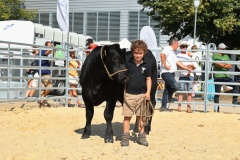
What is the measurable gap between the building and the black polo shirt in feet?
86.1

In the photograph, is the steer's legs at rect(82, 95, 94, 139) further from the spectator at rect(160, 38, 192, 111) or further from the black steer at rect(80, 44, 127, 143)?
the spectator at rect(160, 38, 192, 111)

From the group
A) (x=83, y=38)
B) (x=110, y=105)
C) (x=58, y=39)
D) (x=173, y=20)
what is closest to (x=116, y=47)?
(x=110, y=105)

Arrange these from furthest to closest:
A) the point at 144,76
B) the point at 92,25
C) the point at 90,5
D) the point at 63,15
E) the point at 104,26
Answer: the point at 92,25 → the point at 90,5 → the point at 104,26 → the point at 63,15 → the point at 144,76

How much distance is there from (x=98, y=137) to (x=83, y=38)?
1855 cm

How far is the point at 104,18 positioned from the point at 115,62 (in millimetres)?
28298

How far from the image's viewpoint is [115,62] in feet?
22.5

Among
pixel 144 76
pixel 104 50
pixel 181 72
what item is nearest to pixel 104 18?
pixel 181 72

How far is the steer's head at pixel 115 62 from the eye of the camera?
6738 mm

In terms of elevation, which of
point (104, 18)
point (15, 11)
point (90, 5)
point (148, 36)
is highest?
point (90, 5)

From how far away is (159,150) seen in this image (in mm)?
6562

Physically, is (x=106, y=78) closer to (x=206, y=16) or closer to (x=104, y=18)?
(x=206, y=16)

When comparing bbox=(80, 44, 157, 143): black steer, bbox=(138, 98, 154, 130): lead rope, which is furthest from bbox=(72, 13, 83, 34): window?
bbox=(138, 98, 154, 130): lead rope

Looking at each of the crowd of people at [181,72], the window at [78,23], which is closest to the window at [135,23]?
the window at [78,23]

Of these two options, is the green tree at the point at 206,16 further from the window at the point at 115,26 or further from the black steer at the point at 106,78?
the black steer at the point at 106,78
